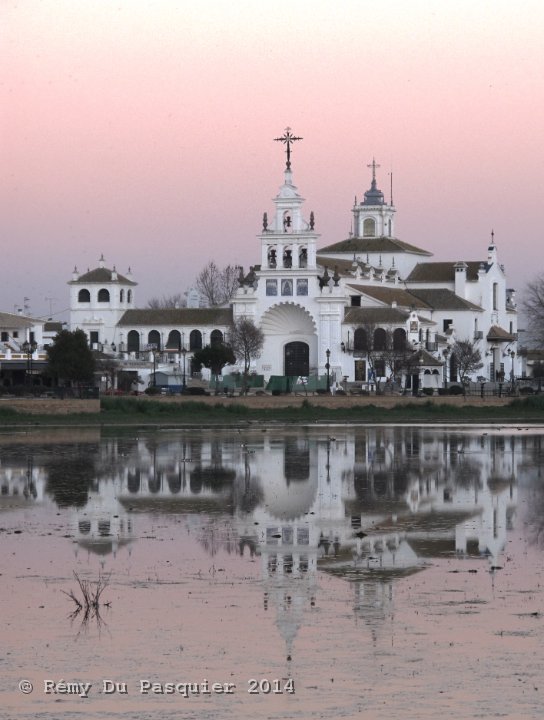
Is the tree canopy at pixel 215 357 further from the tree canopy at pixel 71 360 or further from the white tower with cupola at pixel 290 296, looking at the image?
the tree canopy at pixel 71 360

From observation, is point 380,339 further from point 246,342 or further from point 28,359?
point 28,359

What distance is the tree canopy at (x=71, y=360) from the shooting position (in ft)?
262

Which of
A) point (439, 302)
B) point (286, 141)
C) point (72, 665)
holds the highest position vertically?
point (286, 141)

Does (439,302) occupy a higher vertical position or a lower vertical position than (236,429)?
higher

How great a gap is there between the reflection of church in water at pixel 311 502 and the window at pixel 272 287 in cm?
5895

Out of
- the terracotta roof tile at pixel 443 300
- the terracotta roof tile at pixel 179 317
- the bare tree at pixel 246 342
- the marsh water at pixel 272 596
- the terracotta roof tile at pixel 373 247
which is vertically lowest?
the marsh water at pixel 272 596

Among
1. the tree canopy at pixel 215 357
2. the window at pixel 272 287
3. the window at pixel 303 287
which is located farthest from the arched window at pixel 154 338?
the window at pixel 303 287

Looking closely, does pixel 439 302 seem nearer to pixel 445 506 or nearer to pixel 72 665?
pixel 445 506

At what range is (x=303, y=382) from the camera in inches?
3738

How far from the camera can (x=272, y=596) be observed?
17.5 m

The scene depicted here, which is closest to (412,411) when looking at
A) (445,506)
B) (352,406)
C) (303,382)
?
(352,406)

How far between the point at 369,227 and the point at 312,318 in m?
22.8

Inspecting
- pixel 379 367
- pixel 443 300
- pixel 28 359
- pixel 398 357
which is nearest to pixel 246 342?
pixel 379 367

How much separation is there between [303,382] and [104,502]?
67.4 meters
